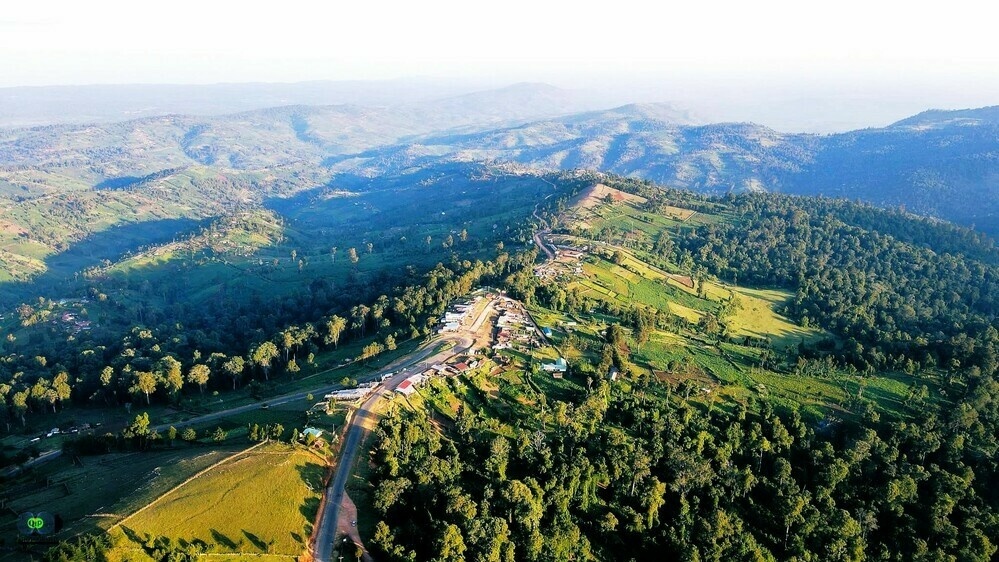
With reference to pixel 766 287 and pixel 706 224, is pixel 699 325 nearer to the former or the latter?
pixel 766 287

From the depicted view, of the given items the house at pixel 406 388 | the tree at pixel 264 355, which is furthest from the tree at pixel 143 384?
the house at pixel 406 388

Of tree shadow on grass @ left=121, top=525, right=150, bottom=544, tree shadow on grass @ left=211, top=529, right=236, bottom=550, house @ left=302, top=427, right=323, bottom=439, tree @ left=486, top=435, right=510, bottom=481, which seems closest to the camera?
tree shadow on grass @ left=121, top=525, right=150, bottom=544

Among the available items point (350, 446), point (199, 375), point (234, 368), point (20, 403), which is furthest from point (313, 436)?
point (20, 403)

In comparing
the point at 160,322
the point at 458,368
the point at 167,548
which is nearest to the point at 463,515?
the point at 167,548

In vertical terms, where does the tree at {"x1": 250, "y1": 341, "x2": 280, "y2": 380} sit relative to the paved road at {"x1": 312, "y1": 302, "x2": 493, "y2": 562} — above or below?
below

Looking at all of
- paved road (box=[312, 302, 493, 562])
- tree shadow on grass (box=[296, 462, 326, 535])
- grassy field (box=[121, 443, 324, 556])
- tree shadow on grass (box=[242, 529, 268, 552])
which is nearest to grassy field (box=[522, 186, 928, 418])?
paved road (box=[312, 302, 493, 562])

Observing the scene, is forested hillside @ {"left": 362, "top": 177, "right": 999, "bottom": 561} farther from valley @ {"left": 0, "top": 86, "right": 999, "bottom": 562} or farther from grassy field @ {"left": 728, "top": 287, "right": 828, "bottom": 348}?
grassy field @ {"left": 728, "top": 287, "right": 828, "bottom": 348}

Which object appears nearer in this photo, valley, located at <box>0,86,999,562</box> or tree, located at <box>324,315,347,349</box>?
valley, located at <box>0,86,999,562</box>

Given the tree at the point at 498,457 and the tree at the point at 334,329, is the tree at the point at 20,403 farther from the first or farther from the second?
the tree at the point at 498,457

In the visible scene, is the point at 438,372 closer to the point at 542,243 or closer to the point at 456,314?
the point at 456,314
